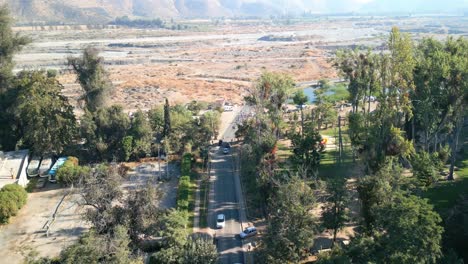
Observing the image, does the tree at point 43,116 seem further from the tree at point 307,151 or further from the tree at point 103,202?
the tree at point 307,151

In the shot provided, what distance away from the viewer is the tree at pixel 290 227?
94.3 ft

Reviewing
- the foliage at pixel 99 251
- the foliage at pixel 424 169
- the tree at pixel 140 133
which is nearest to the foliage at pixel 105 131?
the tree at pixel 140 133

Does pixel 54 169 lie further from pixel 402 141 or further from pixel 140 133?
pixel 402 141

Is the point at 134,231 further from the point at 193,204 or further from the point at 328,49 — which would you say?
the point at 328,49

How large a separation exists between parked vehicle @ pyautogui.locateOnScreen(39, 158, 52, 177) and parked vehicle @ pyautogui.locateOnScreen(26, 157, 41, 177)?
0.49m

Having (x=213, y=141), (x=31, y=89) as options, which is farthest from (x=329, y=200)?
(x=31, y=89)

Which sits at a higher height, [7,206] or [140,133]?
[140,133]

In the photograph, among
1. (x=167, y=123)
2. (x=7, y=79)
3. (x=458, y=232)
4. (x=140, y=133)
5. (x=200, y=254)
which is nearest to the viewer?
(x=200, y=254)

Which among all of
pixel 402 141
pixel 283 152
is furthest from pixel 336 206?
pixel 283 152

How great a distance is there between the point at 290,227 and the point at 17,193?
31035 millimetres

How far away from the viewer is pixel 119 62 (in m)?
155

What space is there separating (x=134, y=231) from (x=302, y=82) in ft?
297

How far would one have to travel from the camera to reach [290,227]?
97.5 feet

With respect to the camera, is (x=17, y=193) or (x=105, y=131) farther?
(x=105, y=131)
